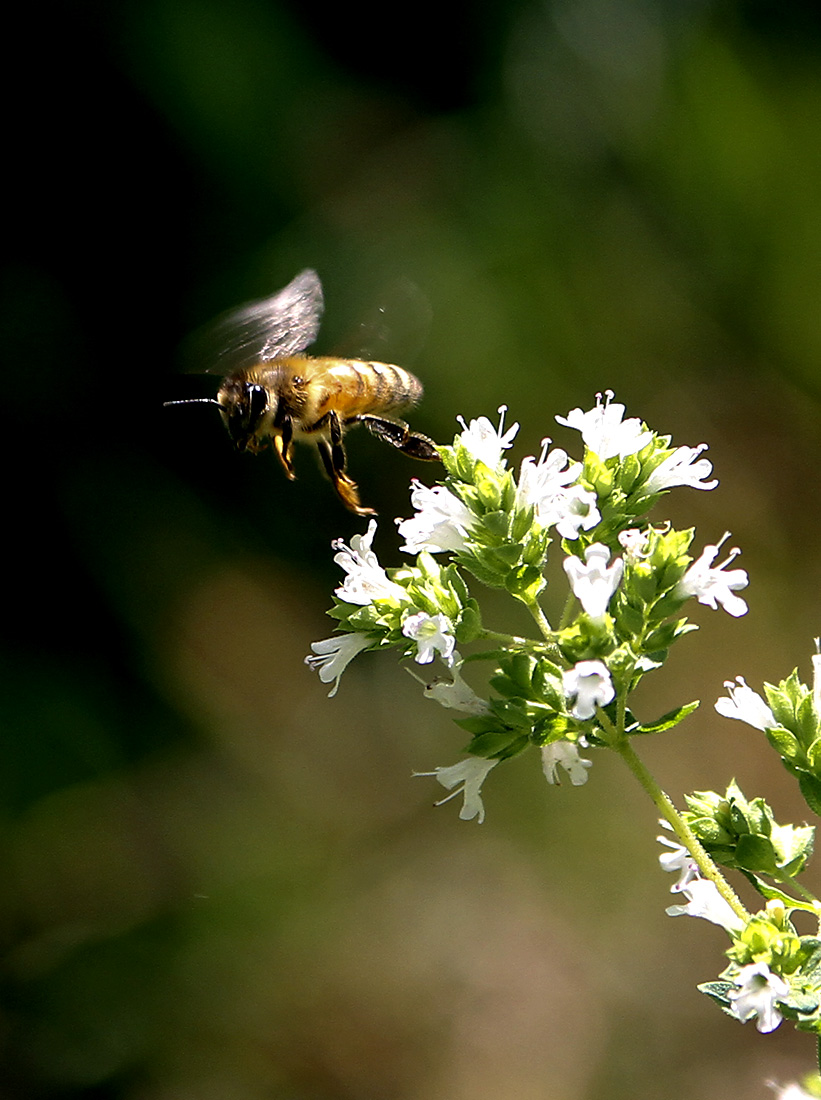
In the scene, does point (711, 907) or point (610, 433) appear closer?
point (711, 907)

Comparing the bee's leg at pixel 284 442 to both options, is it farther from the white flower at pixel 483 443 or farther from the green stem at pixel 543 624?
the green stem at pixel 543 624

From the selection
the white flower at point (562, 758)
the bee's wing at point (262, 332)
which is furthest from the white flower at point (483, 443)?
the bee's wing at point (262, 332)

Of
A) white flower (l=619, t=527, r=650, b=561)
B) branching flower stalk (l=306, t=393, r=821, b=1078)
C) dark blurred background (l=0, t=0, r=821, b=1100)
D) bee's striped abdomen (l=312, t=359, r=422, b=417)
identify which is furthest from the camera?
dark blurred background (l=0, t=0, r=821, b=1100)

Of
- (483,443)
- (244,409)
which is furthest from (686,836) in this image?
(244,409)

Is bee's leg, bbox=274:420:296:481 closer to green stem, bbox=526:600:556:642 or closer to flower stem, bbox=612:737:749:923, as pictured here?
green stem, bbox=526:600:556:642

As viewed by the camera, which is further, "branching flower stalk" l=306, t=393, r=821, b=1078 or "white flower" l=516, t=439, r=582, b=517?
"white flower" l=516, t=439, r=582, b=517

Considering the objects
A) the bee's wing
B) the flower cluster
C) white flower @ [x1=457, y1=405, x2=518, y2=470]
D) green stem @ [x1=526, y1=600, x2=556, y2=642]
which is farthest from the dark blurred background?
green stem @ [x1=526, y1=600, x2=556, y2=642]

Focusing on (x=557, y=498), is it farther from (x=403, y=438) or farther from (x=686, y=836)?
(x=403, y=438)
